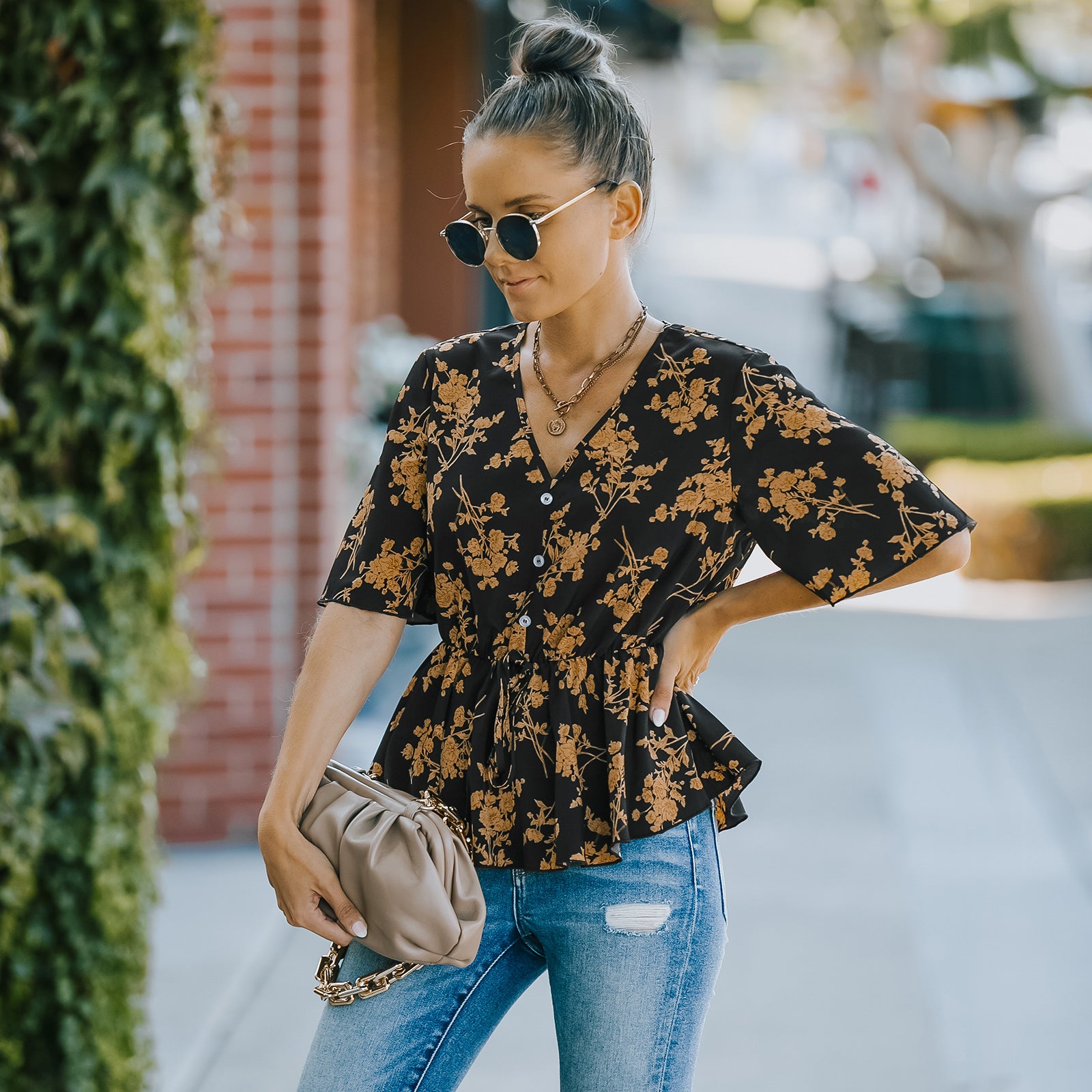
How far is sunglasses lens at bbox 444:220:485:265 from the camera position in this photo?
1.94 m

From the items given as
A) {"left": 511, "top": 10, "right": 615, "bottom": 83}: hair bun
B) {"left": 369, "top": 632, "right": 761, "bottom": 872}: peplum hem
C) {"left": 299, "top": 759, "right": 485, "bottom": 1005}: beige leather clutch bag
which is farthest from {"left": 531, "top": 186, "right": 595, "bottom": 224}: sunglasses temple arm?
{"left": 299, "top": 759, "right": 485, "bottom": 1005}: beige leather clutch bag

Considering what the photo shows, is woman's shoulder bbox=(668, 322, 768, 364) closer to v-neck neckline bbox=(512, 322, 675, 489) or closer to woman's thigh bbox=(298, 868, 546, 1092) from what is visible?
v-neck neckline bbox=(512, 322, 675, 489)

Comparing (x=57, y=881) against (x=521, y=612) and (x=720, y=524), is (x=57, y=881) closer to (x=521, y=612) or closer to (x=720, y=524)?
(x=521, y=612)

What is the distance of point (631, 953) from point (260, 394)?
145 inches

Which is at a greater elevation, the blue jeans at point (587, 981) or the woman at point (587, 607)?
the woman at point (587, 607)

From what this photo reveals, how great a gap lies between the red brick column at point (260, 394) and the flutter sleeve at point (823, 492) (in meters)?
3.51

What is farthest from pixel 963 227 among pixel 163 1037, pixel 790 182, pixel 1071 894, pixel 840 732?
pixel 790 182

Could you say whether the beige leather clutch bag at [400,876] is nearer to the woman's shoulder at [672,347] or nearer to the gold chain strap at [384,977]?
the gold chain strap at [384,977]

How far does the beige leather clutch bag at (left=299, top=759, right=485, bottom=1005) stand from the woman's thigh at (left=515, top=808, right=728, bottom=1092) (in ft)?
0.32

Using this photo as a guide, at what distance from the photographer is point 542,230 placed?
1910mm

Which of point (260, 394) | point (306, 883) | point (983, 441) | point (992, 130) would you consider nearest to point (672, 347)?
point (306, 883)

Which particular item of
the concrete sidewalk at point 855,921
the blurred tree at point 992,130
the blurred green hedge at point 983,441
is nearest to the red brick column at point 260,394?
the concrete sidewalk at point 855,921

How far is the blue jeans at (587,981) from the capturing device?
6.28ft

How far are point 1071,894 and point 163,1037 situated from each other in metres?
2.99
